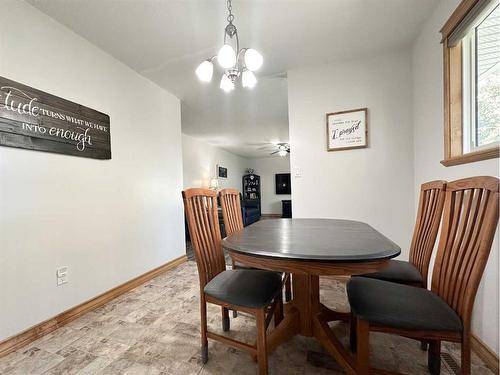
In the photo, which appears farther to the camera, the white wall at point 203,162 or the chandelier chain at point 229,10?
the white wall at point 203,162

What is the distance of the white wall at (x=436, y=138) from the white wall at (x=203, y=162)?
434 centimetres

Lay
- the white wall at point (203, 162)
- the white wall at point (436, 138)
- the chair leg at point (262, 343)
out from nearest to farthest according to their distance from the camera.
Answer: the chair leg at point (262, 343)
the white wall at point (436, 138)
the white wall at point (203, 162)

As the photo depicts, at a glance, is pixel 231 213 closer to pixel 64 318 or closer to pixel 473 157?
pixel 64 318

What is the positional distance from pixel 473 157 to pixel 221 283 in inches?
65.9

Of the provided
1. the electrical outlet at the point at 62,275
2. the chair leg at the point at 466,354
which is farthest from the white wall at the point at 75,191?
the chair leg at the point at 466,354

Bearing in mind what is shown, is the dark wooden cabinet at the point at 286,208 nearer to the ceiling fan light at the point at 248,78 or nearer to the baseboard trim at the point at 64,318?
the baseboard trim at the point at 64,318

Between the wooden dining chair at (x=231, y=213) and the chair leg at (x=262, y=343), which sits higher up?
the wooden dining chair at (x=231, y=213)

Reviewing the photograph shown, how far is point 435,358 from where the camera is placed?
1152 mm

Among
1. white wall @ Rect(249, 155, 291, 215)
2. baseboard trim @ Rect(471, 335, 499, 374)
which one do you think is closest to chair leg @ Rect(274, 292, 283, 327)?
baseboard trim @ Rect(471, 335, 499, 374)

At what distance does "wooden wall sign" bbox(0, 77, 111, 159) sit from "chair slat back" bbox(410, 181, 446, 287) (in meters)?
2.64

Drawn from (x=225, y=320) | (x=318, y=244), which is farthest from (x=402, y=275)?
(x=225, y=320)

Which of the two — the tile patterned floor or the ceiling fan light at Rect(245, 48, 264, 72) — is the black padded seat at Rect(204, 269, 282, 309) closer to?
the tile patterned floor

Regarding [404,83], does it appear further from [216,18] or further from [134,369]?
[134,369]

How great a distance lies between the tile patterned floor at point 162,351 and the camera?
4.10 ft
